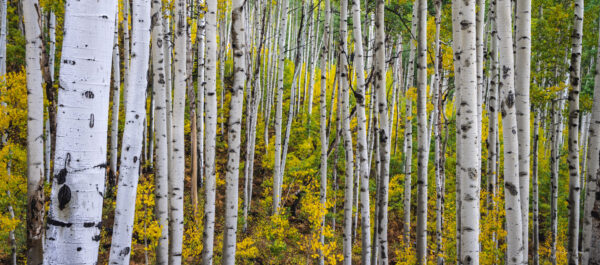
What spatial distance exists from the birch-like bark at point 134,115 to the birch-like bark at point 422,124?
177 inches

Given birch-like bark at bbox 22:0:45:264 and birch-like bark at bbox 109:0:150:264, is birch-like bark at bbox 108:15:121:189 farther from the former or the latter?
birch-like bark at bbox 109:0:150:264

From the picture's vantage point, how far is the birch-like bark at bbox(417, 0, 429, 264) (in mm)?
5773

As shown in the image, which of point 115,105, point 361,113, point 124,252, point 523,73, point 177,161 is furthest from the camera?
point 115,105

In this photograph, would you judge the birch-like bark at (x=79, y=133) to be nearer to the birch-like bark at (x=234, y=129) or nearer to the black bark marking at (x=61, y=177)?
the black bark marking at (x=61, y=177)

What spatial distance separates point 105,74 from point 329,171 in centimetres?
1175

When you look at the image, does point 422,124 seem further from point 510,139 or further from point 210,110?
point 210,110

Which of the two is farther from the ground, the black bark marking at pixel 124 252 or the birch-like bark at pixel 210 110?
the birch-like bark at pixel 210 110

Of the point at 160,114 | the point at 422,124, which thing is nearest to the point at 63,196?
the point at 160,114

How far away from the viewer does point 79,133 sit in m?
1.35

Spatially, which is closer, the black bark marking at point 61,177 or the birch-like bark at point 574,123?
the black bark marking at point 61,177

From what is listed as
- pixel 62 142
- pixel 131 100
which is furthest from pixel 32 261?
pixel 62 142

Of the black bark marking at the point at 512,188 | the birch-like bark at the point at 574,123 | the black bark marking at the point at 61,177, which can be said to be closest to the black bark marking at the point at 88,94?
the black bark marking at the point at 61,177

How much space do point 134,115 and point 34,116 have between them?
10.3 ft

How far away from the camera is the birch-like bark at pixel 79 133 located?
1.34 metres
